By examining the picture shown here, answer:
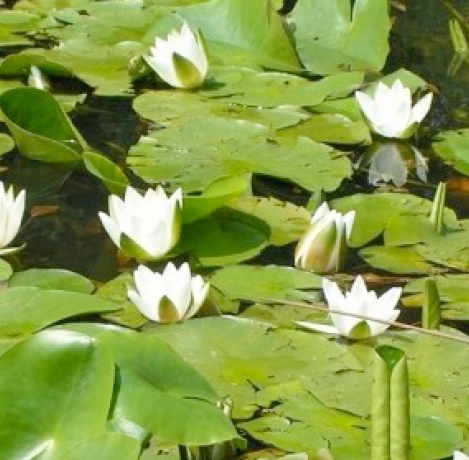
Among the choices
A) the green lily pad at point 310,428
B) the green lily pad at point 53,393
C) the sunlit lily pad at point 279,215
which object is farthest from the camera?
the sunlit lily pad at point 279,215

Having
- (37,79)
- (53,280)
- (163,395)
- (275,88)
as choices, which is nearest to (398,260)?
(53,280)

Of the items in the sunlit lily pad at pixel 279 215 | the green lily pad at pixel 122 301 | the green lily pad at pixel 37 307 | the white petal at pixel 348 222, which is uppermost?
the green lily pad at pixel 37 307

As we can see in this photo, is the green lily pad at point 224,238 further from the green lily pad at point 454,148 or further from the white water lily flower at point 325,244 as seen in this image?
A: the green lily pad at point 454,148

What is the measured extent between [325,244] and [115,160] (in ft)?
1.93

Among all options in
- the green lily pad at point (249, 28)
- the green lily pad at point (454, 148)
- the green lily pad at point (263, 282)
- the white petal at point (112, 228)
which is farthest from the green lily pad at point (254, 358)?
the green lily pad at point (249, 28)

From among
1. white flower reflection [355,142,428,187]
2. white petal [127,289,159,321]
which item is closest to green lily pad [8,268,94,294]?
white petal [127,289,159,321]

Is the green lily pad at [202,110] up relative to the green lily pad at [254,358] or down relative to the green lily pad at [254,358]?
down

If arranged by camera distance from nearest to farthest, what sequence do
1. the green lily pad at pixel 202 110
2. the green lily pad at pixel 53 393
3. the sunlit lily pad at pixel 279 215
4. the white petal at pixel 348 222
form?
the green lily pad at pixel 53 393, the white petal at pixel 348 222, the sunlit lily pad at pixel 279 215, the green lily pad at pixel 202 110

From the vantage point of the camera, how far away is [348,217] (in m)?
1.75

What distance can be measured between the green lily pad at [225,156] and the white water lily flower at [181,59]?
208 millimetres

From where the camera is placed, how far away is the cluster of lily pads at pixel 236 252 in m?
1.17

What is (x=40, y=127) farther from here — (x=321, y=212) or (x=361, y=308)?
(x=361, y=308)

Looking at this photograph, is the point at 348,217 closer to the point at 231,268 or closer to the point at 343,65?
the point at 231,268

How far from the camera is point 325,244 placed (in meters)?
1.70
